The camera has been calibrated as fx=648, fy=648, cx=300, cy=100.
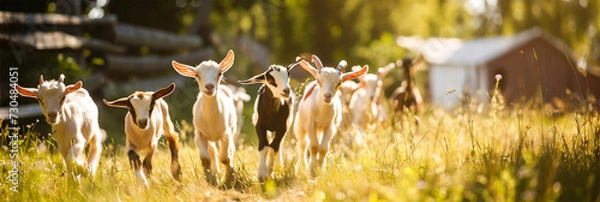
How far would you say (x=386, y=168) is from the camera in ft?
17.6

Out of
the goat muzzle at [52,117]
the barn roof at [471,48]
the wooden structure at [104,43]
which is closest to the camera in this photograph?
Result: the goat muzzle at [52,117]

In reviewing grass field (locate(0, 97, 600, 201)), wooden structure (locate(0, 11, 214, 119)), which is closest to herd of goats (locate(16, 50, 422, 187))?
grass field (locate(0, 97, 600, 201))

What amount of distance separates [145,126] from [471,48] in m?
19.2

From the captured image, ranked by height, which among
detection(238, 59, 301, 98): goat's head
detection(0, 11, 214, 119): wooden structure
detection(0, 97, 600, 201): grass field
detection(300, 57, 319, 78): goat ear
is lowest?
detection(0, 97, 600, 201): grass field

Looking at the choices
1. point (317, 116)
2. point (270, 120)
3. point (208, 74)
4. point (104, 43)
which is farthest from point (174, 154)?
point (104, 43)

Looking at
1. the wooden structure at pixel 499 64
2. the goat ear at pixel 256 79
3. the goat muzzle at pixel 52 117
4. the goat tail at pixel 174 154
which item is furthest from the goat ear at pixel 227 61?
the wooden structure at pixel 499 64

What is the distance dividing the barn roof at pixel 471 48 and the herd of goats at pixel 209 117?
615 inches

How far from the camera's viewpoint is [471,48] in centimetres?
2312

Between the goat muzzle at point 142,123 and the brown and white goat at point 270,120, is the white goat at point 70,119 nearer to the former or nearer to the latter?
the goat muzzle at point 142,123

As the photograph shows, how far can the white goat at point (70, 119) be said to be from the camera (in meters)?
5.38

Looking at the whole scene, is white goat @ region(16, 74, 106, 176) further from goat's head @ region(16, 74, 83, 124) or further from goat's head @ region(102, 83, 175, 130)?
goat's head @ region(102, 83, 175, 130)

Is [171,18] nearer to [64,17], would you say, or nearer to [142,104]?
[64,17]

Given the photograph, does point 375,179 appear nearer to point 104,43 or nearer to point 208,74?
point 208,74

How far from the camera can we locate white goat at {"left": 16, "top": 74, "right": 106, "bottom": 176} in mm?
5375
